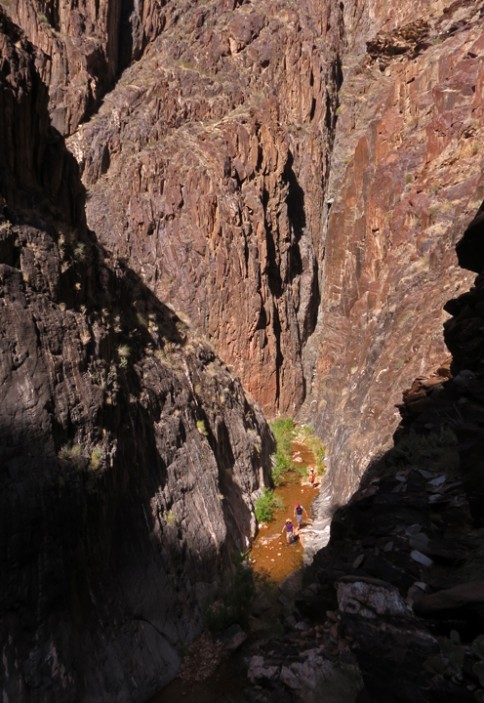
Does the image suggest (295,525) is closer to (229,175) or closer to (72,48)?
(229,175)

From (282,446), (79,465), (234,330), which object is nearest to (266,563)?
(79,465)

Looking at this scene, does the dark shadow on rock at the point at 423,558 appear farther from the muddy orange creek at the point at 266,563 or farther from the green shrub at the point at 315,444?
the green shrub at the point at 315,444

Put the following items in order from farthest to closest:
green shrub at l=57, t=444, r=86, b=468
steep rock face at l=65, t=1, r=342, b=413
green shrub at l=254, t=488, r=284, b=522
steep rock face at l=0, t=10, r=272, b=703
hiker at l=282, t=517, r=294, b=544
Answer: steep rock face at l=65, t=1, r=342, b=413, green shrub at l=254, t=488, r=284, b=522, hiker at l=282, t=517, r=294, b=544, green shrub at l=57, t=444, r=86, b=468, steep rock face at l=0, t=10, r=272, b=703

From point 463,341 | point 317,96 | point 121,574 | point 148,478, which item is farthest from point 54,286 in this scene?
point 317,96

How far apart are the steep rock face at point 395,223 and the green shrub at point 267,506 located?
2.43 metres

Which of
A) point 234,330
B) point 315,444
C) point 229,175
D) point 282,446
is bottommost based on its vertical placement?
point 315,444

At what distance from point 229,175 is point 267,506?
21450 mm

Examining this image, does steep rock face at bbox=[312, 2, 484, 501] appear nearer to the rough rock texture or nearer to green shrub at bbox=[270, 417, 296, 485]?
green shrub at bbox=[270, 417, 296, 485]

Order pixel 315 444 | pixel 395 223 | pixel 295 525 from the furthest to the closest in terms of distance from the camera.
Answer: pixel 315 444 → pixel 395 223 → pixel 295 525

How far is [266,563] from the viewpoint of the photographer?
49.2ft

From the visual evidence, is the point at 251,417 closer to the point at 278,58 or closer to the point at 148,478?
the point at 148,478

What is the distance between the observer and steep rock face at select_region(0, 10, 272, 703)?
8359 millimetres

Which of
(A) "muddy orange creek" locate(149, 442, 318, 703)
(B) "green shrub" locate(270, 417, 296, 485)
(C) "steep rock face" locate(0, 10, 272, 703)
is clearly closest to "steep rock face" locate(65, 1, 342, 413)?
(B) "green shrub" locate(270, 417, 296, 485)

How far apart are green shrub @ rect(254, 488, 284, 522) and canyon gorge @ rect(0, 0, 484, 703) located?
86 cm
